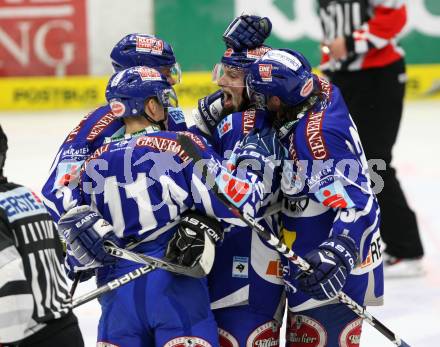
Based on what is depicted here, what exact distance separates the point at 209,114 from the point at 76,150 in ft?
1.38

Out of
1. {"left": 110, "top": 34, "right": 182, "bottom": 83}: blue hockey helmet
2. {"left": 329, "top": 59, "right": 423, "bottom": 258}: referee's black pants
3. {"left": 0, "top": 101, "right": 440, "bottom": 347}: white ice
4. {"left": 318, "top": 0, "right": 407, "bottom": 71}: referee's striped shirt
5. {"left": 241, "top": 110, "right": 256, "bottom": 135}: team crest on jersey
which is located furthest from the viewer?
{"left": 318, "top": 0, "right": 407, "bottom": 71}: referee's striped shirt

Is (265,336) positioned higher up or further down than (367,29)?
further down

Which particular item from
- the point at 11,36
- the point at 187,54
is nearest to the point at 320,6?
the point at 187,54

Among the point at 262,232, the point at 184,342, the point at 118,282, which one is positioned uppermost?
the point at 262,232

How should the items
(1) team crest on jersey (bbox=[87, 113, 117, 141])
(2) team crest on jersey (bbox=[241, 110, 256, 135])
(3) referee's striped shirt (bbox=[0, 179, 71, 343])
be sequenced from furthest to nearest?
(1) team crest on jersey (bbox=[87, 113, 117, 141]) < (2) team crest on jersey (bbox=[241, 110, 256, 135]) < (3) referee's striped shirt (bbox=[0, 179, 71, 343])

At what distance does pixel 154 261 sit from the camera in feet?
8.37

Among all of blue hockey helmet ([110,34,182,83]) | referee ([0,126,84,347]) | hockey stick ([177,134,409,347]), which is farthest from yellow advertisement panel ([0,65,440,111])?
referee ([0,126,84,347])

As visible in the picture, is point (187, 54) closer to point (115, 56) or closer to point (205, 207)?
point (115, 56)

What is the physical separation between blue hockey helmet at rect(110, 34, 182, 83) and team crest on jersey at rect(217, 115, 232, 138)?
0.38 m

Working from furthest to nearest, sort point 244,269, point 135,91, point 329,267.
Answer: point 244,269, point 135,91, point 329,267

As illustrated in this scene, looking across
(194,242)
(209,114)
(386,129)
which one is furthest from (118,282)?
(386,129)

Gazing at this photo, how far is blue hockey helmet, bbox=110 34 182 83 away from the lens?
3.13 metres

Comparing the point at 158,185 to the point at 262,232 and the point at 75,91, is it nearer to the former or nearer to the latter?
the point at 262,232

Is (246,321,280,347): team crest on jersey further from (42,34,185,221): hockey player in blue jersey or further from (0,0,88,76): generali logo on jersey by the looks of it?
(0,0,88,76): generali logo on jersey
